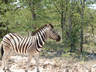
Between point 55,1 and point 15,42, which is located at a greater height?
point 55,1

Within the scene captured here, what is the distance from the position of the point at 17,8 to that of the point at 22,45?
8.62m

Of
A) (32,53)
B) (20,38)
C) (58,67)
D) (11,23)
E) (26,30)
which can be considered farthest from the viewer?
(11,23)

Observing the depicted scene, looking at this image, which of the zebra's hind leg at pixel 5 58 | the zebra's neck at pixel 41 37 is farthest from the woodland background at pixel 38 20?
Result: the zebra's neck at pixel 41 37

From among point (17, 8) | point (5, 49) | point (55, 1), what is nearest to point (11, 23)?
point (17, 8)

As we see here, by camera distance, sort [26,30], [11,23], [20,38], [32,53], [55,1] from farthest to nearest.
A: [55,1]
[11,23]
[26,30]
[20,38]
[32,53]

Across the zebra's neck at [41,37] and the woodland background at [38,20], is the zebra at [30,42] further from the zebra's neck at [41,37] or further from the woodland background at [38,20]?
the woodland background at [38,20]

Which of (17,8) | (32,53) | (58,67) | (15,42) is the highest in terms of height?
(17,8)

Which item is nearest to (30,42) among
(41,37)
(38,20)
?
(41,37)

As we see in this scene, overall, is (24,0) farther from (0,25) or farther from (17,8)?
(0,25)

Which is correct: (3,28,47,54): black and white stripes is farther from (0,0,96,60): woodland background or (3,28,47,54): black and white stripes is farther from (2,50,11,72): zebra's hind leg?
(0,0,96,60): woodland background

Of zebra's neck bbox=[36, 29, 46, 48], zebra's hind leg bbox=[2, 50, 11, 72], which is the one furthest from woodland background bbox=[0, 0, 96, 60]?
zebra's neck bbox=[36, 29, 46, 48]

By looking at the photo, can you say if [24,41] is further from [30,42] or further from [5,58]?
[5,58]

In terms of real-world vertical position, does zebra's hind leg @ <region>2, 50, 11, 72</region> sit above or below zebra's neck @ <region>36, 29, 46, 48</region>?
below

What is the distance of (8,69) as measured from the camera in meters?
5.96
